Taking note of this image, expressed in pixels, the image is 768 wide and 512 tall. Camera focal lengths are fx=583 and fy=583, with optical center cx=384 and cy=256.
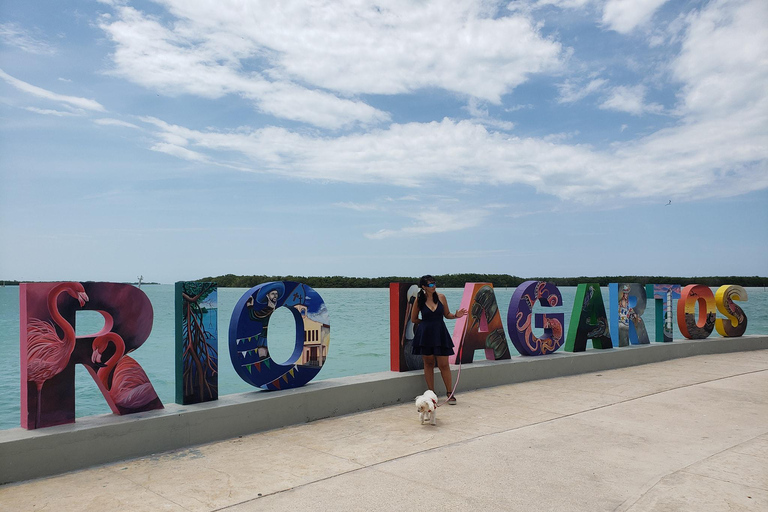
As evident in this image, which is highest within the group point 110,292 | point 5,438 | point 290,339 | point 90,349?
point 110,292

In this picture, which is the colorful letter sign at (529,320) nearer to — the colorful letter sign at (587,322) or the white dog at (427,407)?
the colorful letter sign at (587,322)

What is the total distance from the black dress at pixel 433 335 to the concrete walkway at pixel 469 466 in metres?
0.80

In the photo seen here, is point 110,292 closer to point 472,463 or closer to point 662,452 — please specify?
point 472,463

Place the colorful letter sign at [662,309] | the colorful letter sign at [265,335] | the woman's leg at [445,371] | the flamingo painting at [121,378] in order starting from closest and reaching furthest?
1. the flamingo painting at [121,378]
2. the colorful letter sign at [265,335]
3. the woman's leg at [445,371]
4. the colorful letter sign at [662,309]

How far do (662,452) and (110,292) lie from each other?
5.83 m

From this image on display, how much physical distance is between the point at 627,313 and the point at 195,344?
9777 mm

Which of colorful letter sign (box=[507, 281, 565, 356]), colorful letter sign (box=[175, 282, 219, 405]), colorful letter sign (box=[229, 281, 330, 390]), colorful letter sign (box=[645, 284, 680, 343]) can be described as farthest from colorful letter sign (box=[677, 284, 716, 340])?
colorful letter sign (box=[175, 282, 219, 405])

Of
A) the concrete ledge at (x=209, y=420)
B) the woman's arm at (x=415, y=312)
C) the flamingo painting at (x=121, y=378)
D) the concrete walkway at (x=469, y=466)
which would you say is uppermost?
the woman's arm at (x=415, y=312)

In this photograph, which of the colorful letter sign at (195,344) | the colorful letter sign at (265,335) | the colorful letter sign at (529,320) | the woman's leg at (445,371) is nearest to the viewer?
the colorful letter sign at (195,344)

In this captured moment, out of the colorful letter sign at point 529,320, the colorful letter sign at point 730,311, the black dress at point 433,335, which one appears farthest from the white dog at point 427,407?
the colorful letter sign at point 730,311

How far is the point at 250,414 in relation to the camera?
21.6 ft

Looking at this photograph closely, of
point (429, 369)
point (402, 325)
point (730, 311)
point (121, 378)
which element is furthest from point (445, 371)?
point (730, 311)

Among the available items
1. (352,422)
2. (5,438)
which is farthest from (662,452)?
(5,438)

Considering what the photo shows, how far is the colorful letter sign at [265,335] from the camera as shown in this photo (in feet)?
22.8
